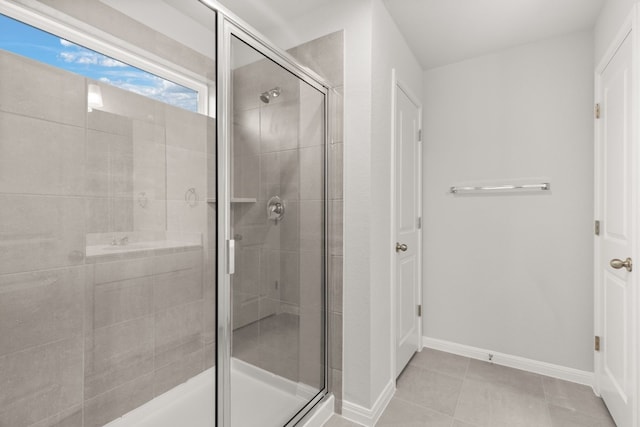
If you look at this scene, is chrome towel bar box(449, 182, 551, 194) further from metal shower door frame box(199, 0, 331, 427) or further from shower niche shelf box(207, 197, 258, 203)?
metal shower door frame box(199, 0, 331, 427)

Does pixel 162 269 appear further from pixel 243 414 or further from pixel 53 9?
pixel 53 9

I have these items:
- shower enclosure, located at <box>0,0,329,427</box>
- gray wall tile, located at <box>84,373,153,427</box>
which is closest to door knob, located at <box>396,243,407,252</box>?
shower enclosure, located at <box>0,0,329,427</box>

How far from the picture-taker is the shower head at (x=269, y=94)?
4.81 ft

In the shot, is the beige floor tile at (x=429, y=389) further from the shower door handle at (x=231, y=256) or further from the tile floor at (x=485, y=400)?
the shower door handle at (x=231, y=256)

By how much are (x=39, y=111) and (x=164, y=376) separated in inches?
56.4

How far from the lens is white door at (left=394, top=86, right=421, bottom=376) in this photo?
7.30 ft

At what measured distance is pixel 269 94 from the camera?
1504 millimetres

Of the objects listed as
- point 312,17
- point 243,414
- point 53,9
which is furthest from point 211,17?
point 243,414

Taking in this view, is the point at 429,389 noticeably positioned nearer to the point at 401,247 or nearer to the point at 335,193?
the point at 401,247

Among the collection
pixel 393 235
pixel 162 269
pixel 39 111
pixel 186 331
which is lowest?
pixel 186 331

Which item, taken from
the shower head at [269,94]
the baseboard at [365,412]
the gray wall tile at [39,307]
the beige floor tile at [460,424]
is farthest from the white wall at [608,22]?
the gray wall tile at [39,307]

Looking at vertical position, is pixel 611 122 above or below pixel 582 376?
above

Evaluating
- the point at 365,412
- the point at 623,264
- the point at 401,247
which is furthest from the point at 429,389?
the point at 623,264

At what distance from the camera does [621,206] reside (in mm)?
1682
